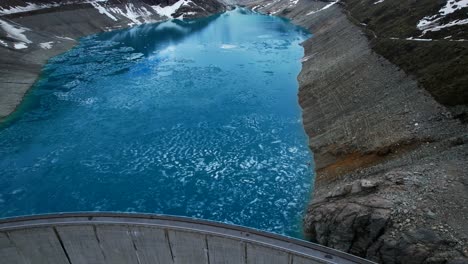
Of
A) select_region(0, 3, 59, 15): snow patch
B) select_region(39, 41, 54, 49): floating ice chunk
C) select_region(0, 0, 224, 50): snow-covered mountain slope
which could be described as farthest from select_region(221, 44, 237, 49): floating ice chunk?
select_region(0, 3, 59, 15): snow patch

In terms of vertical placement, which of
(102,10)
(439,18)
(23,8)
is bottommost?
(439,18)

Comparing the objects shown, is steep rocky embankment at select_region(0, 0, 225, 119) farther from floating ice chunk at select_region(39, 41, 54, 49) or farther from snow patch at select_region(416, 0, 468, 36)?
snow patch at select_region(416, 0, 468, 36)

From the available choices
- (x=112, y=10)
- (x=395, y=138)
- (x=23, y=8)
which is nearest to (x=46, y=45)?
(x=23, y=8)

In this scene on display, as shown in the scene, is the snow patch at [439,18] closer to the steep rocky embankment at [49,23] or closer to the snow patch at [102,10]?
the steep rocky embankment at [49,23]

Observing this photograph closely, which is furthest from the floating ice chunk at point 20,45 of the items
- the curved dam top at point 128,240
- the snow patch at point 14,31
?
the curved dam top at point 128,240

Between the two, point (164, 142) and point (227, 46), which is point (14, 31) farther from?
point (164, 142)

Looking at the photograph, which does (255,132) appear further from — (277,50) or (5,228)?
(277,50)
